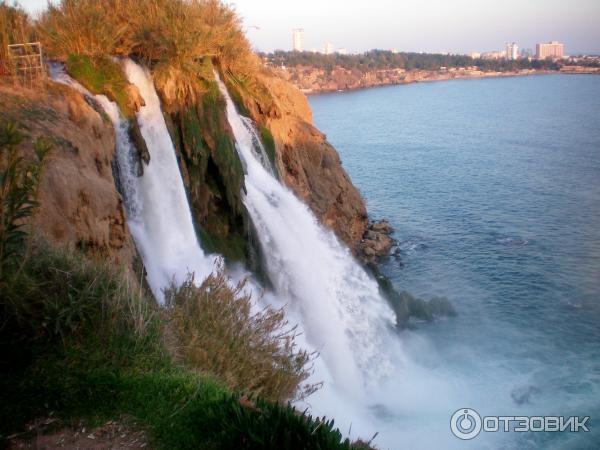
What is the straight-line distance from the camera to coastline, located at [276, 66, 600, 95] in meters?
104

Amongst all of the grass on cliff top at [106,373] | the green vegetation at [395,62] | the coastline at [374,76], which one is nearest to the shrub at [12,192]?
the grass on cliff top at [106,373]

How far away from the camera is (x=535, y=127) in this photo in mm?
53594

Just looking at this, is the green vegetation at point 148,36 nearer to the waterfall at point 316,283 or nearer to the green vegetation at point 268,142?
the waterfall at point 316,283

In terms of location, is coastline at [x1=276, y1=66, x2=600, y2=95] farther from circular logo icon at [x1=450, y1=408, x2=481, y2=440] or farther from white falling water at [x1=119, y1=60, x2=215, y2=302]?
circular logo icon at [x1=450, y1=408, x2=481, y2=440]

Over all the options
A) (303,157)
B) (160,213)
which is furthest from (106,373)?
(303,157)

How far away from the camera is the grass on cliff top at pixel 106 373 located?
15.7 feet

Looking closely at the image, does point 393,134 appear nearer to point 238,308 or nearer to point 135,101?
point 135,101

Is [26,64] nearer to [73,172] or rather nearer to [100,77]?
[100,77]

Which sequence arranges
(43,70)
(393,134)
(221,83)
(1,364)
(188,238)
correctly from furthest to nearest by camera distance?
(393,134) < (221,83) < (188,238) < (43,70) < (1,364)

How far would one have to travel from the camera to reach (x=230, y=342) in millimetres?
7270

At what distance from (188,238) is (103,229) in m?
3.34

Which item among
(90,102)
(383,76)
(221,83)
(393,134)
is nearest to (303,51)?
(383,76)

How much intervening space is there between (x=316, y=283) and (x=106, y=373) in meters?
9.92

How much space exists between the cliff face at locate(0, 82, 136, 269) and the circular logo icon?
8.26 meters
